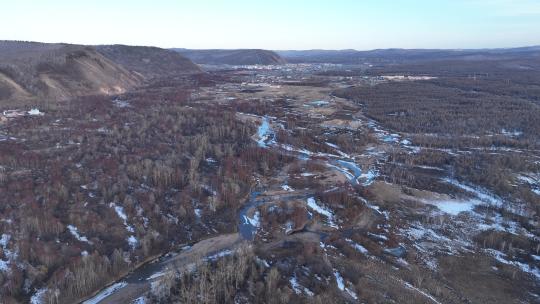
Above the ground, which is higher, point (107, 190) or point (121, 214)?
point (107, 190)

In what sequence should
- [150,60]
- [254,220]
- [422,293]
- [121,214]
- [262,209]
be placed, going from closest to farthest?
[422,293] → [121,214] → [254,220] → [262,209] → [150,60]

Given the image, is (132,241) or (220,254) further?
(132,241)

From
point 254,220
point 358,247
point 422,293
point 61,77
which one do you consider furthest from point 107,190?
point 61,77

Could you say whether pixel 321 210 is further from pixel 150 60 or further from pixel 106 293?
pixel 150 60

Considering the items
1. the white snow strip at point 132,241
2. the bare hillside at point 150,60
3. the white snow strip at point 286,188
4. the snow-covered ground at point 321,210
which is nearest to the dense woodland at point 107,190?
the white snow strip at point 132,241

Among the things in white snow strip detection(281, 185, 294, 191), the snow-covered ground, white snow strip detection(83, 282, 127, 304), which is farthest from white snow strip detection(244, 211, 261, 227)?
white snow strip detection(83, 282, 127, 304)

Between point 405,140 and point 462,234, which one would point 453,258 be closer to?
point 462,234

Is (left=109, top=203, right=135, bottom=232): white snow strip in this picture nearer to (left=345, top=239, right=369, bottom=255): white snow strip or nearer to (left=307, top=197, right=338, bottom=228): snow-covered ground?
(left=307, top=197, right=338, bottom=228): snow-covered ground

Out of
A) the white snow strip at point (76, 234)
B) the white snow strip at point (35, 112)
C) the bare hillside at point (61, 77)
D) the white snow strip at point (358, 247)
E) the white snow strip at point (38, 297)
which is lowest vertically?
the white snow strip at point (358, 247)

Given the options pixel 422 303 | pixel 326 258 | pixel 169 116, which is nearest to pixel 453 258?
pixel 422 303

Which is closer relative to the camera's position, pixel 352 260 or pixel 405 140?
pixel 352 260

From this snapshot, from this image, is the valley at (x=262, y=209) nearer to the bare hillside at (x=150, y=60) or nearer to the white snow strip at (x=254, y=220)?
the white snow strip at (x=254, y=220)
